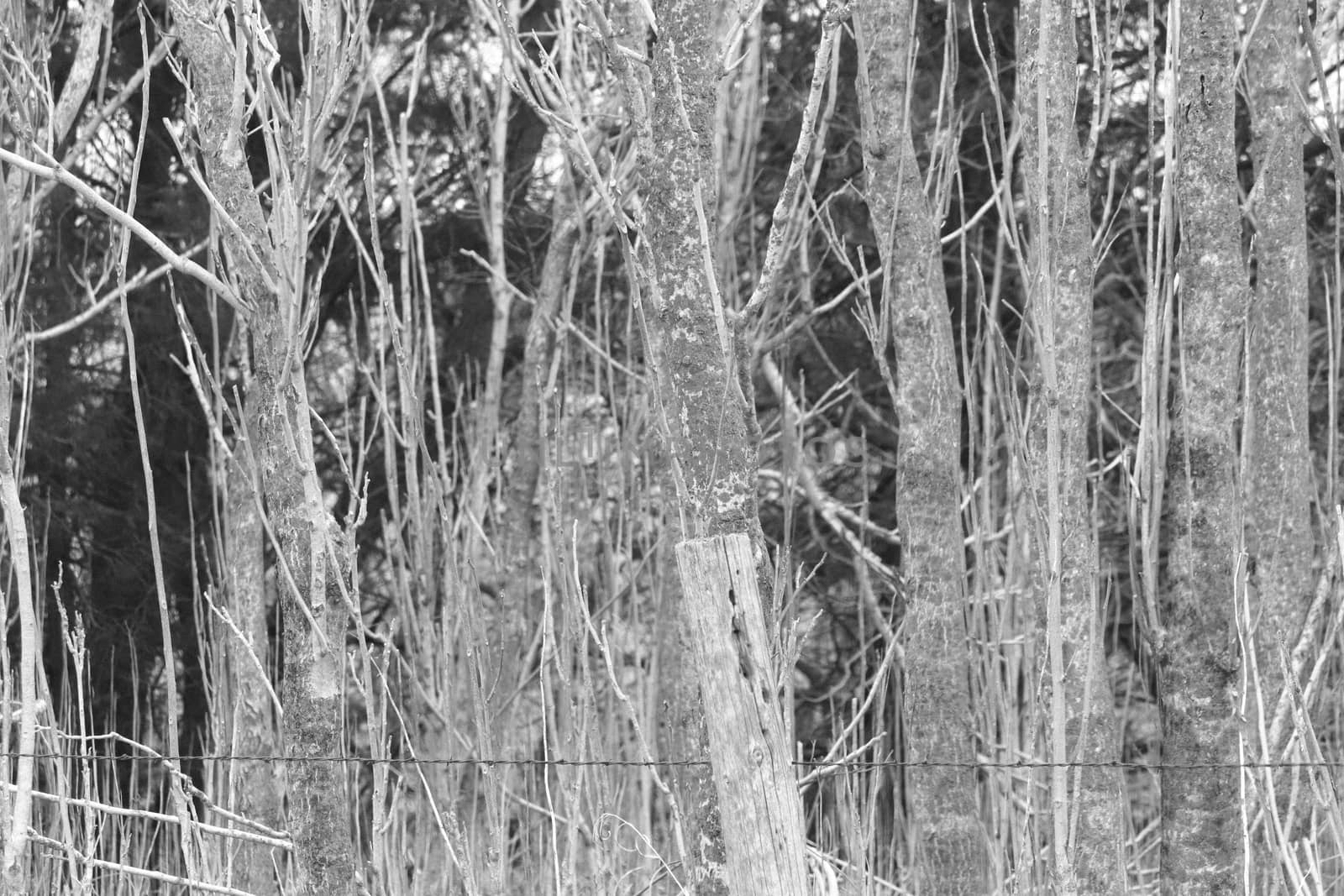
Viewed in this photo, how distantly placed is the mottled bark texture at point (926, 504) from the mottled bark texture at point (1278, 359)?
0.75m

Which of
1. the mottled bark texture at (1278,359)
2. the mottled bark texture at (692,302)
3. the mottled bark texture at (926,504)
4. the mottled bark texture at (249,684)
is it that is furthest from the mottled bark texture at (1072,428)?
the mottled bark texture at (249,684)

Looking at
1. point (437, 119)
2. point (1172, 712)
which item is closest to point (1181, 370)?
point (1172, 712)

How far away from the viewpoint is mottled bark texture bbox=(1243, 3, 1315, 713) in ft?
10.1

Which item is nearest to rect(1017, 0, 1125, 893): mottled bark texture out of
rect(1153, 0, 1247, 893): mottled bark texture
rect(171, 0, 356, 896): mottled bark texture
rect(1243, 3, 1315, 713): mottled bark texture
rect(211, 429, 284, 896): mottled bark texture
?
rect(1153, 0, 1247, 893): mottled bark texture

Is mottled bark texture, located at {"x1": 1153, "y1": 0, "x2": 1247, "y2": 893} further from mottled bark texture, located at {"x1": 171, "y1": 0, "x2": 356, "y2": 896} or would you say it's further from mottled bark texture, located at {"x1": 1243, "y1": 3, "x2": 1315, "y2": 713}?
mottled bark texture, located at {"x1": 171, "y1": 0, "x2": 356, "y2": 896}

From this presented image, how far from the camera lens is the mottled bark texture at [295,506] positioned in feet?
7.14

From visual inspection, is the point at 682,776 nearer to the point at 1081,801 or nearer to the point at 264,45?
the point at 1081,801

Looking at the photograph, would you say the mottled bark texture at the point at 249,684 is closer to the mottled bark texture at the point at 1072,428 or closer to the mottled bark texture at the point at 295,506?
the mottled bark texture at the point at 295,506

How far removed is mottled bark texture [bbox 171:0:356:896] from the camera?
7.14 feet

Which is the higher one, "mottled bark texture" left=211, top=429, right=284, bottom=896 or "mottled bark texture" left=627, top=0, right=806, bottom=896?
"mottled bark texture" left=627, top=0, right=806, bottom=896

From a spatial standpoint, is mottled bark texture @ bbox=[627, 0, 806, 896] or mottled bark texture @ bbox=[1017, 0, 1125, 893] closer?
mottled bark texture @ bbox=[627, 0, 806, 896]

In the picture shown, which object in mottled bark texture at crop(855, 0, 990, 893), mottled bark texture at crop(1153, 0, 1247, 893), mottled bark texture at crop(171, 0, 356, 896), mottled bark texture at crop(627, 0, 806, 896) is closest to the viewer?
mottled bark texture at crop(627, 0, 806, 896)

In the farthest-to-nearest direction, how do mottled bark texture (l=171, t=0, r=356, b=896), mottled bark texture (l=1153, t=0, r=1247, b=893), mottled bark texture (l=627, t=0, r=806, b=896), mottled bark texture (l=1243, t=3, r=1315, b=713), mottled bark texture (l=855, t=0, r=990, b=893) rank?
mottled bark texture (l=1243, t=3, r=1315, b=713) → mottled bark texture (l=855, t=0, r=990, b=893) → mottled bark texture (l=1153, t=0, r=1247, b=893) → mottled bark texture (l=171, t=0, r=356, b=896) → mottled bark texture (l=627, t=0, r=806, b=896)

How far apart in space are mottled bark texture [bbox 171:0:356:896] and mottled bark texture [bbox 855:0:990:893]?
3.77ft
